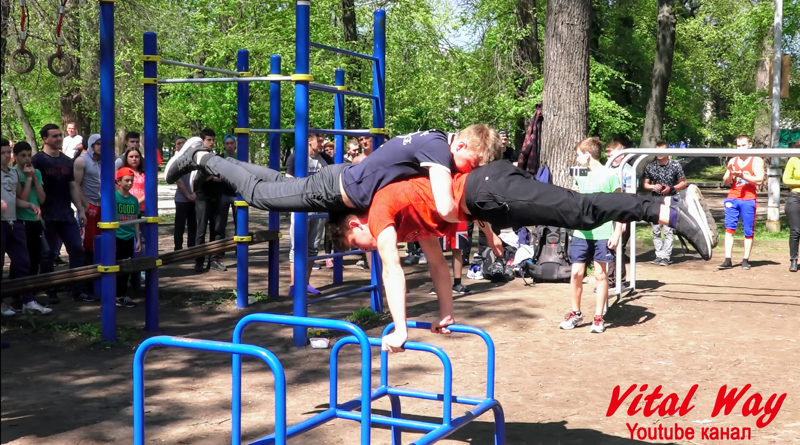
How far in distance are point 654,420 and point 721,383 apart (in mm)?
1063

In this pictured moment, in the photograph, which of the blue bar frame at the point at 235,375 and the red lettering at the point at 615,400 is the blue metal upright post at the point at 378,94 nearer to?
the red lettering at the point at 615,400

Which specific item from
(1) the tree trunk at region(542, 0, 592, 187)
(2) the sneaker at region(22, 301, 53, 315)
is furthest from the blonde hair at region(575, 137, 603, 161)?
(2) the sneaker at region(22, 301, 53, 315)

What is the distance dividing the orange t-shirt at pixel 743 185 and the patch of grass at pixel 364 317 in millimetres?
5321

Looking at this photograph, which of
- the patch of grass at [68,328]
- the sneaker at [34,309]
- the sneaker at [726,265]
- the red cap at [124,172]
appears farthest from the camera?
the sneaker at [726,265]

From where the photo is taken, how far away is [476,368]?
650cm

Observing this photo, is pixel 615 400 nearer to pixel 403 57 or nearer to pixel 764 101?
pixel 764 101

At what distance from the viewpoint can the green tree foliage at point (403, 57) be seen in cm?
1928

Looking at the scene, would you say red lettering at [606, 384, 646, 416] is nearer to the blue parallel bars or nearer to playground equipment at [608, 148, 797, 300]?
playground equipment at [608, 148, 797, 300]

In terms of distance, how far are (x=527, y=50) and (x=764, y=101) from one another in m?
5.72

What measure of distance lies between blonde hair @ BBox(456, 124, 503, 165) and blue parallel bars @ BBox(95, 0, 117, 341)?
3.61 m

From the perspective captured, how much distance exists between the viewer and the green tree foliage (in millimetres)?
19281

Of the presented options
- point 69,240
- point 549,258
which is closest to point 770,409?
point 549,258

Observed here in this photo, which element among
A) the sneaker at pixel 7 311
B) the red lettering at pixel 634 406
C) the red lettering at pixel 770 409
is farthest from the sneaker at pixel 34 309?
the red lettering at pixel 770 409

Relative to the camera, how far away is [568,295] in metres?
9.22
